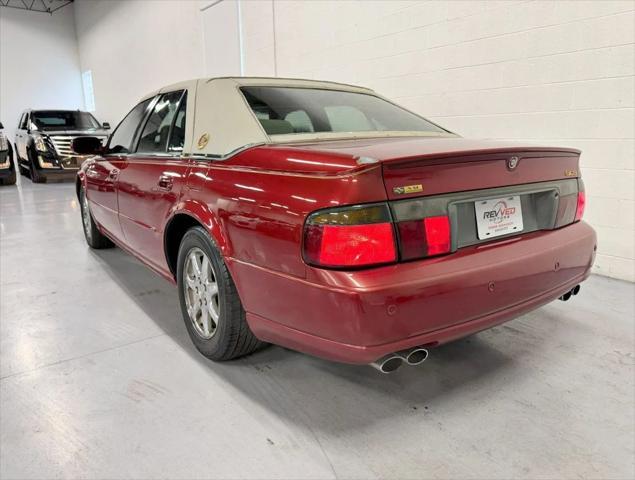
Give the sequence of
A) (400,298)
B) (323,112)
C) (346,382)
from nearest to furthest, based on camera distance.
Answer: (400,298) < (346,382) < (323,112)

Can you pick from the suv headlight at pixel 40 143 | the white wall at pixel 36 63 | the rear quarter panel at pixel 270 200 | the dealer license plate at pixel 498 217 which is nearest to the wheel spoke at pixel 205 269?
the rear quarter panel at pixel 270 200

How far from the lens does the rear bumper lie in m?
1.33

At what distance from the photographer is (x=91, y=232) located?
4035mm

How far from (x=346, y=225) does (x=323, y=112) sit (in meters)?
1.00

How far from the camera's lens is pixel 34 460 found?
149 cm

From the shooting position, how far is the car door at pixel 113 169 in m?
2.92

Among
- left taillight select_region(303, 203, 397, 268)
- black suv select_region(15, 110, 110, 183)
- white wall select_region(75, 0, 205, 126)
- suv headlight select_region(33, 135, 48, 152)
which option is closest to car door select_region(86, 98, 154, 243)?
left taillight select_region(303, 203, 397, 268)

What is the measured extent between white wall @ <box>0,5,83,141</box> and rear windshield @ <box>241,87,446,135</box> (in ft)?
50.3

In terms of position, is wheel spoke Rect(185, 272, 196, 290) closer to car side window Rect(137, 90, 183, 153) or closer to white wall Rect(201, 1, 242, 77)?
car side window Rect(137, 90, 183, 153)

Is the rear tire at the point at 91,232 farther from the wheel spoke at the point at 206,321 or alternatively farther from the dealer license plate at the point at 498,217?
the dealer license plate at the point at 498,217

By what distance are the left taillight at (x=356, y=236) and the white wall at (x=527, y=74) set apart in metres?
2.67

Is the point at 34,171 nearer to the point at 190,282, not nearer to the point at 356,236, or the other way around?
the point at 190,282

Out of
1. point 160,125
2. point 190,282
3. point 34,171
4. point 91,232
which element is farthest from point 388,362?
point 34,171

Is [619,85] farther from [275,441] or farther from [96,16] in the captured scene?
[96,16]
